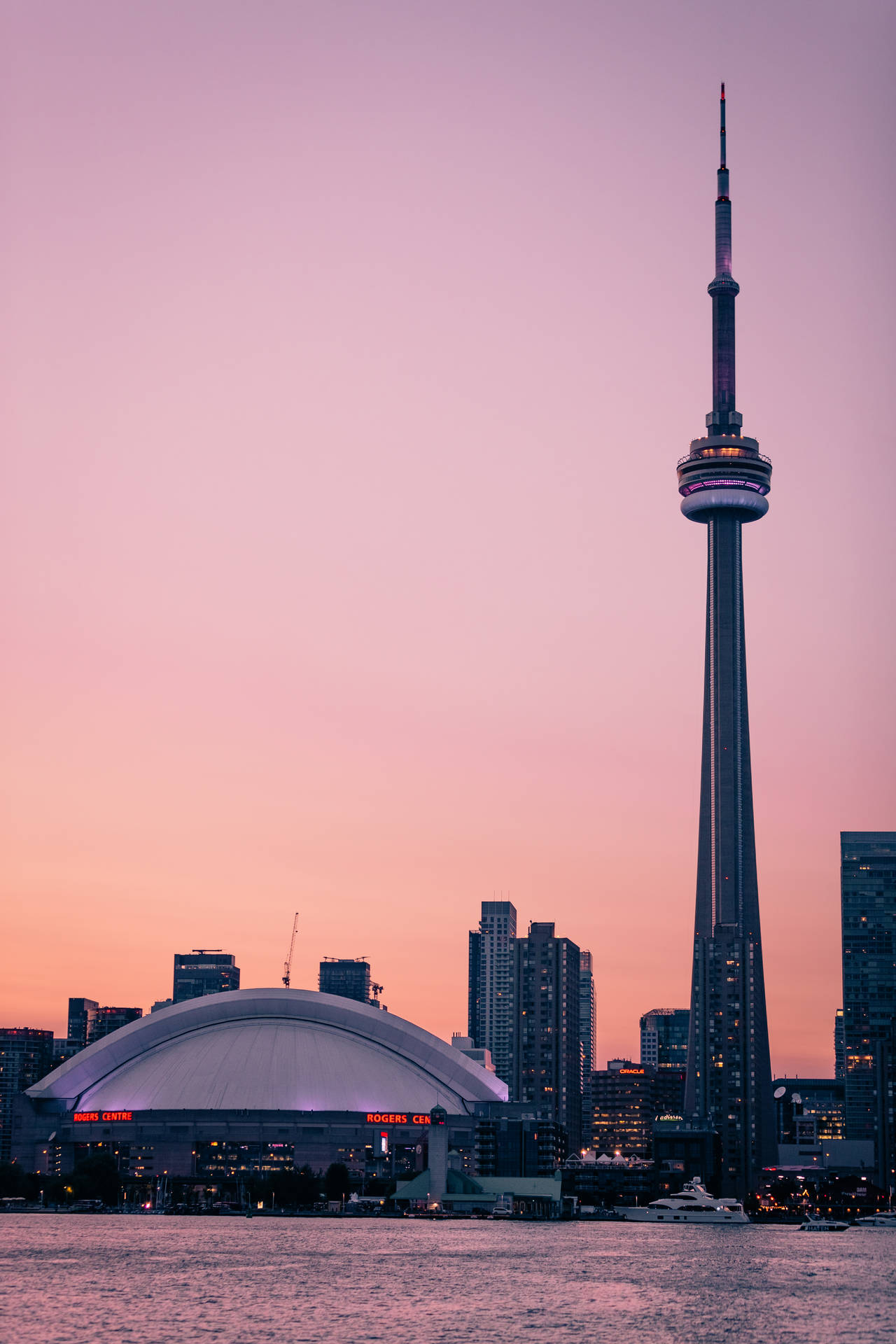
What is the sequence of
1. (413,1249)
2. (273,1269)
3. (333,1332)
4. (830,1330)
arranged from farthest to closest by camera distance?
1. (413,1249)
2. (273,1269)
3. (830,1330)
4. (333,1332)

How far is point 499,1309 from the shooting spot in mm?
100312

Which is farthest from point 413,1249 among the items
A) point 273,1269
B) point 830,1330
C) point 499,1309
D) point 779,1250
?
point 830,1330

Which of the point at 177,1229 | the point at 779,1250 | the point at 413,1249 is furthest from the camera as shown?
the point at 177,1229

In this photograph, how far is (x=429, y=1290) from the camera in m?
110

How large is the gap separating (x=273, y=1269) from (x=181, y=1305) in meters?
25.5

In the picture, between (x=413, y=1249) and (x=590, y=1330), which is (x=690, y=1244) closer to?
(x=413, y=1249)

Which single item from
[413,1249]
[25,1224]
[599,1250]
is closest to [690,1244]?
[599,1250]

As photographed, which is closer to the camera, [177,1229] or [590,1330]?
[590,1330]

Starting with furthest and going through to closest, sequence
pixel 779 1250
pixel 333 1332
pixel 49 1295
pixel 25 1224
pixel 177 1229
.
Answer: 1. pixel 25 1224
2. pixel 177 1229
3. pixel 779 1250
4. pixel 49 1295
5. pixel 333 1332

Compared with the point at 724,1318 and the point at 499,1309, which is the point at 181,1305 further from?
the point at 724,1318

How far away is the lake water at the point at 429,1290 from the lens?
89.4 m

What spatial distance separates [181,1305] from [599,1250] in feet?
211

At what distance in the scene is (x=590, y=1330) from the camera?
90.4 metres

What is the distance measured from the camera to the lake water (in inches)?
3519
